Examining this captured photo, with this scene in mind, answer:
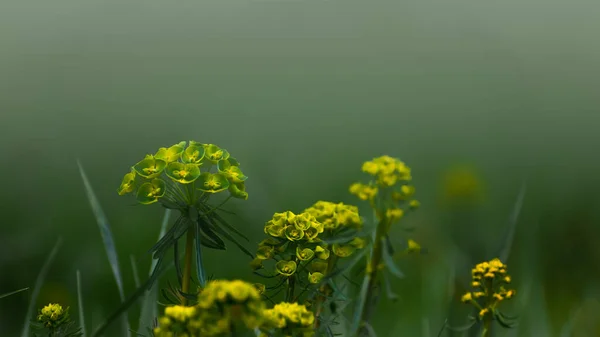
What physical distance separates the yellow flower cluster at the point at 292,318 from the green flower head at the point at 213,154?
392 mm

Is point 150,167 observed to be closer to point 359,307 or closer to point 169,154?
point 169,154

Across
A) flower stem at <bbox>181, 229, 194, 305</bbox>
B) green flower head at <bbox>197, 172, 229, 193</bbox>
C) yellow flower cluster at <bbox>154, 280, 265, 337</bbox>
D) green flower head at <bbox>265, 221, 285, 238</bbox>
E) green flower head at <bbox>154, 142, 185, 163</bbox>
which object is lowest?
flower stem at <bbox>181, 229, 194, 305</bbox>

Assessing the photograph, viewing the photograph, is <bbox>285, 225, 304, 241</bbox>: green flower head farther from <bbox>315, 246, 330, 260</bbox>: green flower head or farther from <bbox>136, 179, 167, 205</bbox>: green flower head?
<bbox>136, 179, 167, 205</bbox>: green flower head

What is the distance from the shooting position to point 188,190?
156cm

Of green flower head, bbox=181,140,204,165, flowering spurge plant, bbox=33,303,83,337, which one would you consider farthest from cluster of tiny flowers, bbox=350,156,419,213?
flowering spurge plant, bbox=33,303,83,337

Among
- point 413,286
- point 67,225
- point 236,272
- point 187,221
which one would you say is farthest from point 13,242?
point 187,221

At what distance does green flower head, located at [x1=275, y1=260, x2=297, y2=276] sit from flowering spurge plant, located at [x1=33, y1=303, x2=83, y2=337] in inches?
18.3

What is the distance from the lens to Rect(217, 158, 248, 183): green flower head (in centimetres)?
158

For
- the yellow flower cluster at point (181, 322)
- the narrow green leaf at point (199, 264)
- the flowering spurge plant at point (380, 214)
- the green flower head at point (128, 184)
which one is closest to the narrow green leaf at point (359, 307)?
the flowering spurge plant at point (380, 214)

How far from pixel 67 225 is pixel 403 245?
2.56m

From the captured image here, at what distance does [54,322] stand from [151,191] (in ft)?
1.26

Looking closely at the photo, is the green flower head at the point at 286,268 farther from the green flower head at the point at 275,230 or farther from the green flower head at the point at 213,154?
the green flower head at the point at 213,154

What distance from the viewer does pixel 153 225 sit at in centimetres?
367

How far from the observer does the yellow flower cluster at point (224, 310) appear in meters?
1.16
